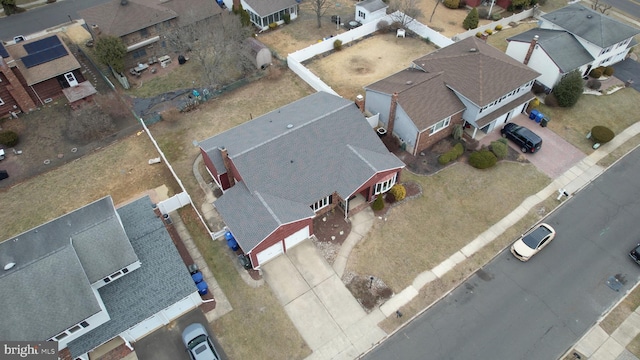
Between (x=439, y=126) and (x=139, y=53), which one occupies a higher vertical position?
(x=439, y=126)

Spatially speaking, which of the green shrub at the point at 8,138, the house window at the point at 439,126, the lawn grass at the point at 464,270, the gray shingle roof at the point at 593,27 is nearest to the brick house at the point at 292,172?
the house window at the point at 439,126

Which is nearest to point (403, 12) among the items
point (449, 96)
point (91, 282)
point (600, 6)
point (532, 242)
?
point (449, 96)

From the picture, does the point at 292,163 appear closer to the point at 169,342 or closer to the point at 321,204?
the point at 321,204

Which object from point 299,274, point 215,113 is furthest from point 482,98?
point 215,113

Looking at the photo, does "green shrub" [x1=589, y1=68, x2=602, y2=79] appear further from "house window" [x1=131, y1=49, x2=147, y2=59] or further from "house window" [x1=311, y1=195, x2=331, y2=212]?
"house window" [x1=131, y1=49, x2=147, y2=59]

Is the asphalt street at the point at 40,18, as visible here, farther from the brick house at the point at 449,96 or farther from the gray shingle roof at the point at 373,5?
the brick house at the point at 449,96

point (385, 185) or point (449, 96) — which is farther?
point (449, 96)
